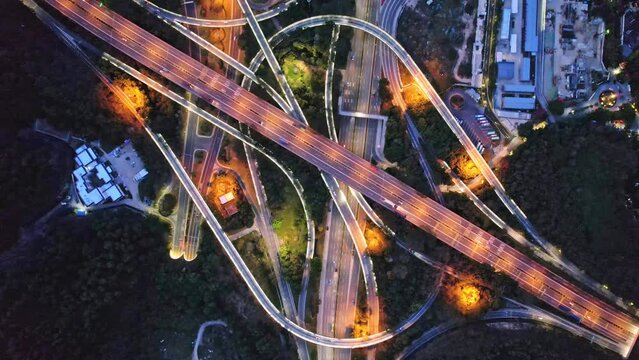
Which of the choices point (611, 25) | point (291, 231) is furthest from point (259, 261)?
point (611, 25)

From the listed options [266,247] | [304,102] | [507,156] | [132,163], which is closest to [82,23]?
[132,163]

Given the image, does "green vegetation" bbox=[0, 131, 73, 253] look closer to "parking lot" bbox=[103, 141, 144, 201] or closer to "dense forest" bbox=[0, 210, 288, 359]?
"dense forest" bbox=[0, 210, 288, 359]

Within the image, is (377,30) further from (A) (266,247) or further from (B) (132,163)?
(B) (132,163)

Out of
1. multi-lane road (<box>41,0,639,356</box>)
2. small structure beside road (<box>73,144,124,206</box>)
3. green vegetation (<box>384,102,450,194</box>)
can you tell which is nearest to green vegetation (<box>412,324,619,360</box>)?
multi-lane road (<box>41,0,639,356</box>)

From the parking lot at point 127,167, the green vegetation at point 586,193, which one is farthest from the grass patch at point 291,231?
the green vegetation at point 586,193

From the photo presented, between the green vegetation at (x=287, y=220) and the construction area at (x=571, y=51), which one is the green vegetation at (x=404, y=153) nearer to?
the green vegetation at (x=287, y=220)

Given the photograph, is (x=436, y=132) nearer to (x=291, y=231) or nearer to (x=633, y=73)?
(x=291, y=231)
